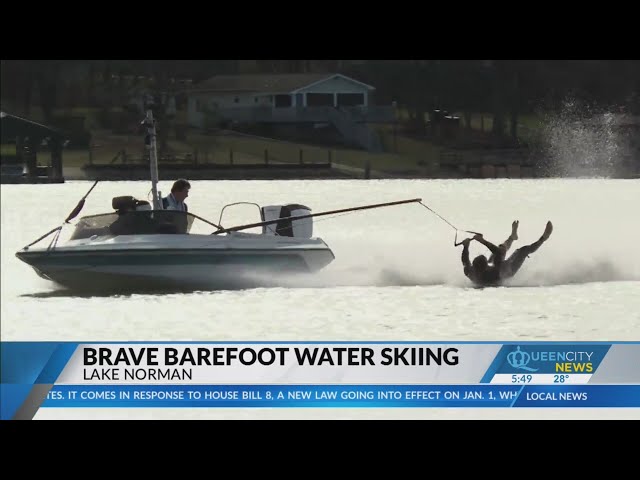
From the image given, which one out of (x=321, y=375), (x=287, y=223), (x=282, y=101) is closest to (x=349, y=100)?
(x=282, y=101)

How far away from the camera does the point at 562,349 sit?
12.2m

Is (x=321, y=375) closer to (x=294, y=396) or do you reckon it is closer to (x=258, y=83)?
(x=294, y=396)

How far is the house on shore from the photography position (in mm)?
39750

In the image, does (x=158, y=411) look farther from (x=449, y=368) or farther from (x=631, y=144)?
(x=631, y=144)

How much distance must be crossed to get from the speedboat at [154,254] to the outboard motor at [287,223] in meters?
0.18

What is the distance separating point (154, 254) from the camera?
19047 millimetres

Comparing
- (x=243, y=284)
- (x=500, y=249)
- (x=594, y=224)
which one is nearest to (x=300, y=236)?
(x=243, y=284)

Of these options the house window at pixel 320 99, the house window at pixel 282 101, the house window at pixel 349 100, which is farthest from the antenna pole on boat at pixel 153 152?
the house window at pixel 349 100

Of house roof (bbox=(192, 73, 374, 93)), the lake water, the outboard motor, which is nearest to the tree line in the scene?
house roof (bbox=(192, 73, 374, 93))

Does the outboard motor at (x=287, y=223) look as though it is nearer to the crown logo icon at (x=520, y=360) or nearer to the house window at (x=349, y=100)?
the crown logo icon at (x=520, y=360)

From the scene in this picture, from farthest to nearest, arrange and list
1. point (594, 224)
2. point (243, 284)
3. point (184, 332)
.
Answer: point (594, 224), point (243, 284), point (184, 332)

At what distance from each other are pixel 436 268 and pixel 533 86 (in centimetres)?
2575

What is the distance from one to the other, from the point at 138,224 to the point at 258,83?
21.8 m

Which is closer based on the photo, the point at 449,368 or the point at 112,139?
the point at 449,368
